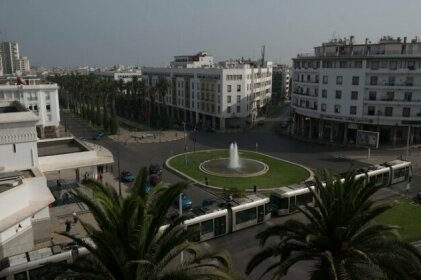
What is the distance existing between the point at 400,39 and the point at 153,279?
71964 millimetres

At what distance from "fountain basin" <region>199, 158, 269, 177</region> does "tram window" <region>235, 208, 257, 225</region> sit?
54.4ft

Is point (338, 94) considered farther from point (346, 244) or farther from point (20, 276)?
point (20, 276)

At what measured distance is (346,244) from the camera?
1437 cm

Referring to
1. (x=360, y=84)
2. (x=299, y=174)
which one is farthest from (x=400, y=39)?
(x=299, y=174)

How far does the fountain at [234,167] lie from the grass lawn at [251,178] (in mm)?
1002

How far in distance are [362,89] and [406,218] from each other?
126 ft

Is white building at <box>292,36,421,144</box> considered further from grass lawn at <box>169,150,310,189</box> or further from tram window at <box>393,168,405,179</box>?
tram window at <box>393,168,405,179</box>

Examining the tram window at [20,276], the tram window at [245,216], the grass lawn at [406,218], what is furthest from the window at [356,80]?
the tram window at [20,276]

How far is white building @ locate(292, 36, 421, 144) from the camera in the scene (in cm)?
6556

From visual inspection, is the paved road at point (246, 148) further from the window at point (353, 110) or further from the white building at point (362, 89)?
the window at point (353, 110)

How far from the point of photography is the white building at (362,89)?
65562mm

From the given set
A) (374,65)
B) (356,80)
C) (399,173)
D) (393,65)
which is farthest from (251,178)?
(393,65)

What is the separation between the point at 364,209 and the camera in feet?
51.9

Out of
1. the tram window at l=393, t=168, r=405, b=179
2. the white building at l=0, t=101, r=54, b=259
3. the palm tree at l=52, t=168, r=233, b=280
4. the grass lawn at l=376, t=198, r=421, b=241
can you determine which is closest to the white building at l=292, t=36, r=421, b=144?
the tram window at l=393, t=168, r=405, b=179
